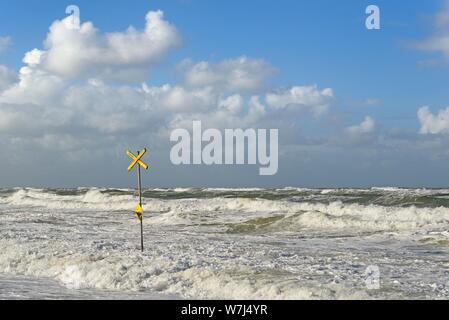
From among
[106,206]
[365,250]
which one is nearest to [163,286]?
[365,250]

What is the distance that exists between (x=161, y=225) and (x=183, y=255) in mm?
14727

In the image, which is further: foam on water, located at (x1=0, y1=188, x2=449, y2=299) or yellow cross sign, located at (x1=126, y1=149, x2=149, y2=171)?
yellow cross sign, located at (x1=126, y1=149, x2=149, y2=171)

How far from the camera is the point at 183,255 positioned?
15.8 m

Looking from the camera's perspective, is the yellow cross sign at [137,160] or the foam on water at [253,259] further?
the yellow cross sign at [137,160]

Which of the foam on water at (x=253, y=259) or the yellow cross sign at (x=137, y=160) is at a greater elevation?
the yellow cross sign at (x=137, y=160)

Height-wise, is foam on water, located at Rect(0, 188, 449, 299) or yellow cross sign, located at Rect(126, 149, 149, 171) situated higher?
yellow cross sign, located at Rect(126, 149, 149, 171)

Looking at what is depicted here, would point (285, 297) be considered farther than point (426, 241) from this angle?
No

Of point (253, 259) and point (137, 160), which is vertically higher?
point (137, 160)

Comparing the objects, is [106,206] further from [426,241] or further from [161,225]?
[426,241]

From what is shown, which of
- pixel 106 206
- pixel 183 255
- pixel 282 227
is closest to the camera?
pixel 183 255

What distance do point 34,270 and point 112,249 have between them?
3.05 m

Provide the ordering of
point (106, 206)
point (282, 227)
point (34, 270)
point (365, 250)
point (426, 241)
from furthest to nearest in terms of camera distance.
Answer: point (106, 206), point (282, 227), point (426, 241), point (365, 250), point (34, 270)
